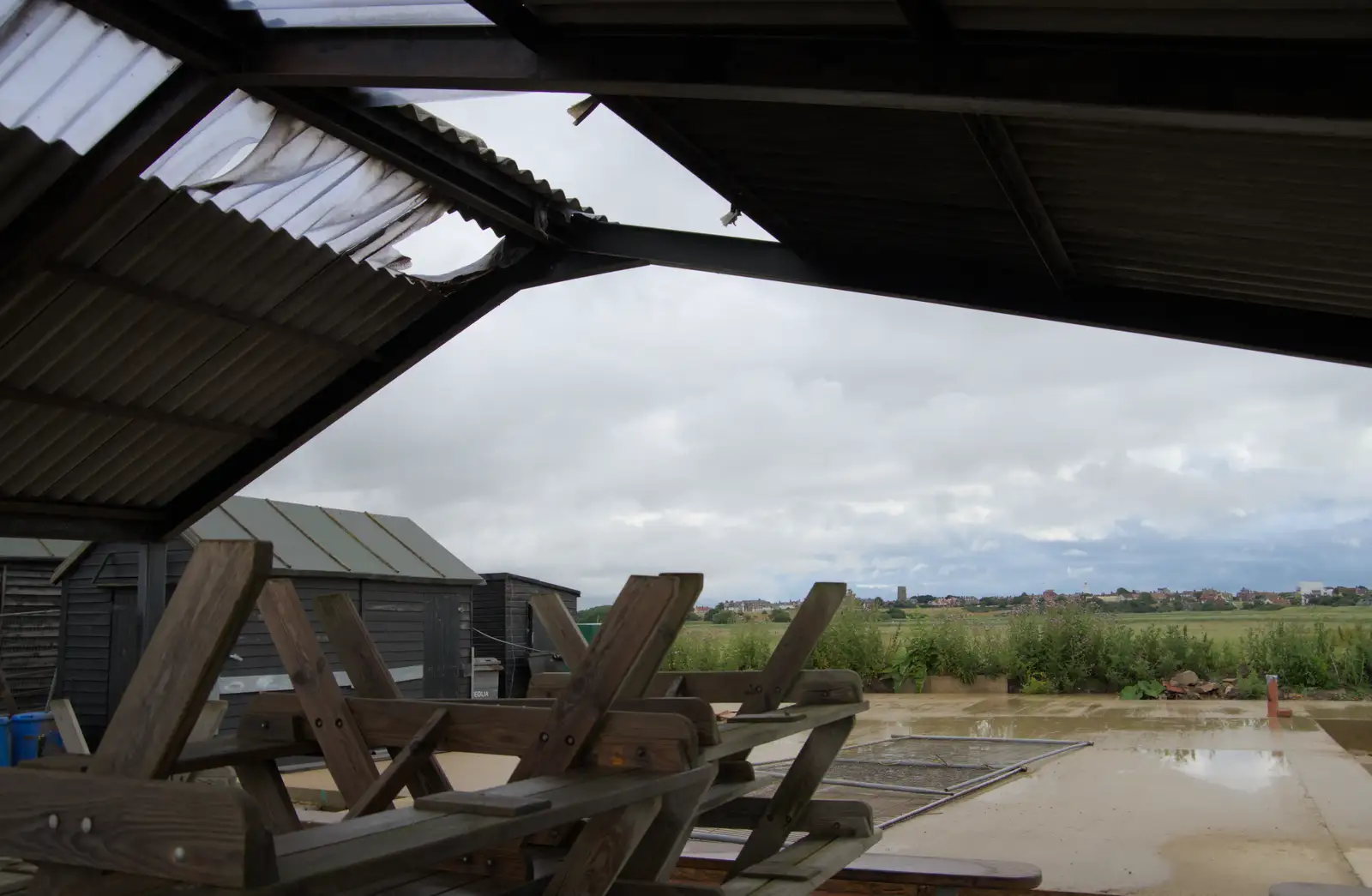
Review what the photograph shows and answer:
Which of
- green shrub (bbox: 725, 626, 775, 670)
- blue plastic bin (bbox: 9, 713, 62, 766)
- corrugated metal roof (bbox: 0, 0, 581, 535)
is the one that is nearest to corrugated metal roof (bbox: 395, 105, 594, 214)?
corrugated metal roof (bbox: 0, 0, 581, 535)

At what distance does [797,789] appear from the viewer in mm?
4031

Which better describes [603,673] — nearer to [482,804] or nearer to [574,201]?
[482,804]

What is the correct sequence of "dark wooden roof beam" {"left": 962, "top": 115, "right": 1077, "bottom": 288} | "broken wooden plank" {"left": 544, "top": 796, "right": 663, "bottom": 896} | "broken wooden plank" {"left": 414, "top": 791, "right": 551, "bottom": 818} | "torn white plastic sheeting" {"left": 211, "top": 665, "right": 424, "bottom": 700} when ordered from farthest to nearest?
"torn white plastic sheeting" {"left": 211, "top": 665, "right": 424, "bottom": 700} → "dark wooden roof beam" {"left": 962, "top": 115, "right": 1077, "bottom": 288} → "broken wooden plank" {"left": 544, "top": 796, "right": 663, "bottom": 896} → "broken wooden plank" {"left": 414, "top": 791, "right": 551, "bottom": 818}

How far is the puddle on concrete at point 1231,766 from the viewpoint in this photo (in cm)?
769

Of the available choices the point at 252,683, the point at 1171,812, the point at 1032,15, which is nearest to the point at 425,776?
the point at 1032,15

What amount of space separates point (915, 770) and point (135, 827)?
24.8 feet

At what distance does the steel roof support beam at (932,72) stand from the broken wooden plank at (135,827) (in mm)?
2773

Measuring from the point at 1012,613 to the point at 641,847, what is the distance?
1406cm

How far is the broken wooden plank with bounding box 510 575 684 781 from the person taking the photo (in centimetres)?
263

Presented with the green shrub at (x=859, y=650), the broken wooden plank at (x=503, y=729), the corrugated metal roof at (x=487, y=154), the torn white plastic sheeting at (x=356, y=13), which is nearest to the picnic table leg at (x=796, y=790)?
the broken wooden plank at (x=503, y=729)

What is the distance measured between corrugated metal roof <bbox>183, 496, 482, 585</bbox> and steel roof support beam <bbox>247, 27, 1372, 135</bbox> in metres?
7.16

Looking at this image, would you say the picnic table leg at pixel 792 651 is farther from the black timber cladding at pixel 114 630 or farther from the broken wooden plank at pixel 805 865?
the black timber cladding at pixel 114 630

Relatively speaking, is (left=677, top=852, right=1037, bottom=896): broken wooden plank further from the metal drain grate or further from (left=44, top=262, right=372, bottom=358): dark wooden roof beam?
(left=44, top=262, right=372, bottom=358): dark wooden roof beam

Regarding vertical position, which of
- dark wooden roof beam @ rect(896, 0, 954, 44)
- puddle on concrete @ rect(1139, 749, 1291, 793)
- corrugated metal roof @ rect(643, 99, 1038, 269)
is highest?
corrugated metal roof @ rect(643, 99, 1038, 269)
